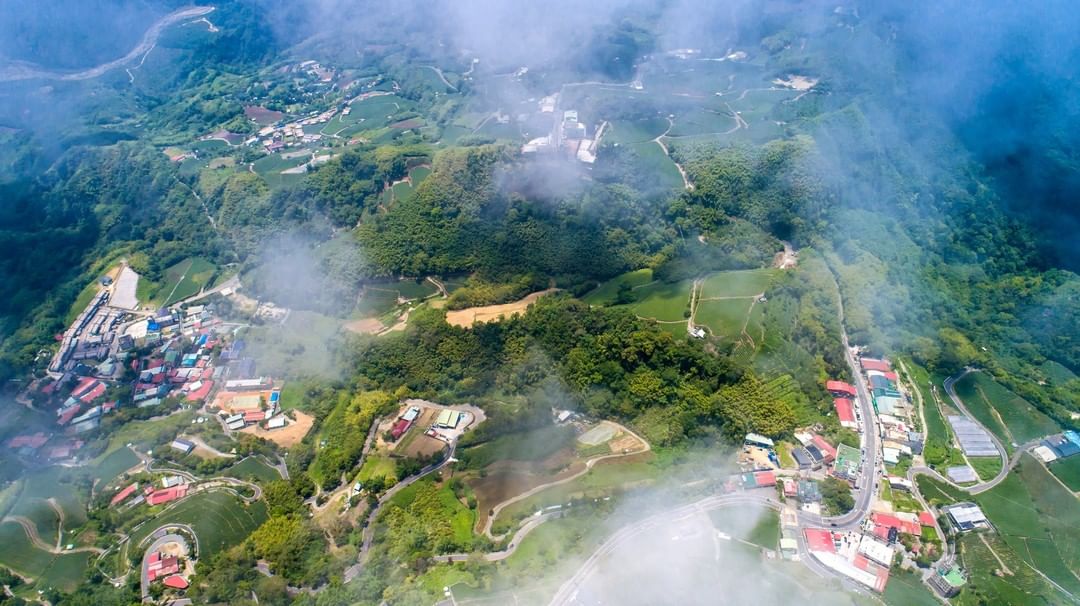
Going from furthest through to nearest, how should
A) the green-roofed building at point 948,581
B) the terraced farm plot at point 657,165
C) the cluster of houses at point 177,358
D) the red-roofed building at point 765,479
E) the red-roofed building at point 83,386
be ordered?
the terraced farm plot at point 657,165 < the red-roofed building at point 83,386 < the cluster of houses at point 177,358 < the red-roofed building at point 765,479 < the green-roofed building at point 948,581

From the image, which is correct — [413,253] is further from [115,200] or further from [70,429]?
[115,200]

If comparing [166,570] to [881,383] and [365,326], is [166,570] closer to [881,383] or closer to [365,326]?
[365,326]

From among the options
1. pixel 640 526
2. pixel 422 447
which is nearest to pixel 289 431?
pixel 422 447

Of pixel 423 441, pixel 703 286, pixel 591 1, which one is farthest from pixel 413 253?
pixel 591 1

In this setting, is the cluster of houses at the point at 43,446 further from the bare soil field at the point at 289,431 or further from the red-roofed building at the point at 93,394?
the bare soil field at the point at 289,431

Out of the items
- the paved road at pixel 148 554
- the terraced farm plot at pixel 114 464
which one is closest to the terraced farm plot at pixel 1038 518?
the paved road at pixel 148 554

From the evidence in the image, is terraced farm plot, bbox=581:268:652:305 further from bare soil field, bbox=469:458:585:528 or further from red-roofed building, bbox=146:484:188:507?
red-roofed building, bbox=146:484:188:507

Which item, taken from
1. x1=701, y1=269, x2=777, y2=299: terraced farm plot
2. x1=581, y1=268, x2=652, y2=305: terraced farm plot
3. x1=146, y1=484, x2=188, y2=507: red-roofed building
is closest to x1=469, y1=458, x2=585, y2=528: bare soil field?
x1=581, y1=268, x2=652, y2=305: terraced farm plot
